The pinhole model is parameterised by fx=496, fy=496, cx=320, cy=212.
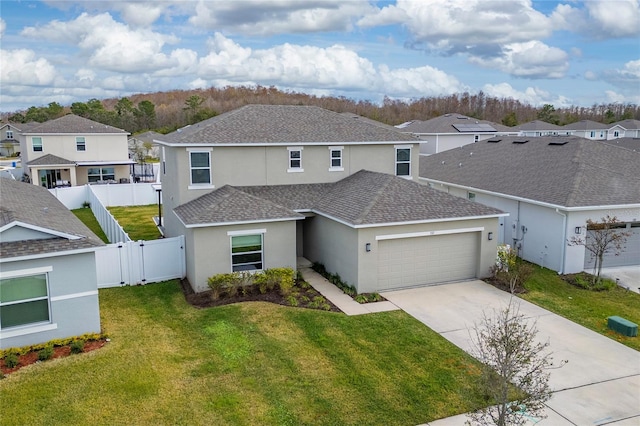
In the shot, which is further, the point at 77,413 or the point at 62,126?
the point at 62,126

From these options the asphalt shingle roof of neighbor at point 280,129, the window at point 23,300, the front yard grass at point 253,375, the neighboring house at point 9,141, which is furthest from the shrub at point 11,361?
the neighboring house at point 9,141

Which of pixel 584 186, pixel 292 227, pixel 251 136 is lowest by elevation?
pixel 292 227

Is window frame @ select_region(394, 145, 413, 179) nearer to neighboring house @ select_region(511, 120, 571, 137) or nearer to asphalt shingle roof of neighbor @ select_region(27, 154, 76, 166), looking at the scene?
asphalt shingle roof of neighbor @ select_region(27, 154, 76, 166)

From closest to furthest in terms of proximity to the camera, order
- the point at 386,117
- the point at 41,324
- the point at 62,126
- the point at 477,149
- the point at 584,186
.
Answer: the point at 41,324 → the point at 584,186 → the point at 477,149 → the point at 62,126 → the point at 386,117

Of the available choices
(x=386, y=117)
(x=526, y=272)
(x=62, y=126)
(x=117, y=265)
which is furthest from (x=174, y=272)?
(x=386, y=117)

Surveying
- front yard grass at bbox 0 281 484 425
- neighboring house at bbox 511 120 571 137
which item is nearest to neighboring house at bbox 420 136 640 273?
front yard grass at bbox 0 281 484 425

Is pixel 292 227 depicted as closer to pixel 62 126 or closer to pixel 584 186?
pixel 584 186

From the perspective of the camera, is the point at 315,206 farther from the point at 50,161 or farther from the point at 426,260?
the point at 50,161
